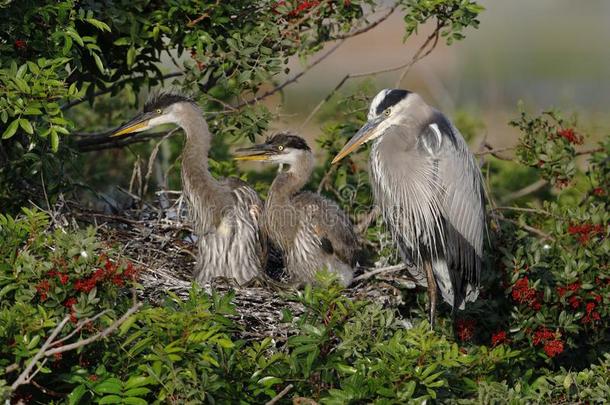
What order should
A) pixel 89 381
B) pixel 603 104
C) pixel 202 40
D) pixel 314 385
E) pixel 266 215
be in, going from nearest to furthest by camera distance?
pixel 89 381, pixel 314 385, pixel 202 40, pixel 266 215, pixel 603 104

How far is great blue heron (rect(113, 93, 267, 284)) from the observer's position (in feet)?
19.3

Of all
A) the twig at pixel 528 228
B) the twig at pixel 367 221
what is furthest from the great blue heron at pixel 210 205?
the twig at pixel 528 228

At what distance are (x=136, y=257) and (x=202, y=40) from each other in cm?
119

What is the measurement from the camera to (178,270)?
5.92 m

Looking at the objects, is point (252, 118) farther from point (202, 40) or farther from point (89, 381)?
point (89, 381)

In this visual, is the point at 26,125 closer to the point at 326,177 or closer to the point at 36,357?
the point at 36,357

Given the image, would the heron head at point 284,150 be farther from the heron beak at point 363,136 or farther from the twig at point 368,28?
the twig at point 368,28

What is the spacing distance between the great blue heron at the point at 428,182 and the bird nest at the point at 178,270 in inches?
11.9

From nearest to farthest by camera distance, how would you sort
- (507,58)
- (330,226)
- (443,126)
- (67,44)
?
(67,44)
(443,126)
(330,226)
(507,58)

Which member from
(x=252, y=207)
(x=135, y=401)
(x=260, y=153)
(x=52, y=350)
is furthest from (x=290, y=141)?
(x=52, y=350)

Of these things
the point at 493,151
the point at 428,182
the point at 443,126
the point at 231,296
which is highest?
the point at 443,126

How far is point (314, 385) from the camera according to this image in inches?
169

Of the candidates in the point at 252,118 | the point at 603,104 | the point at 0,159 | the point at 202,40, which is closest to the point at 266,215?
the point at 252,118

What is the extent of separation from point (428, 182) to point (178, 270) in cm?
145
